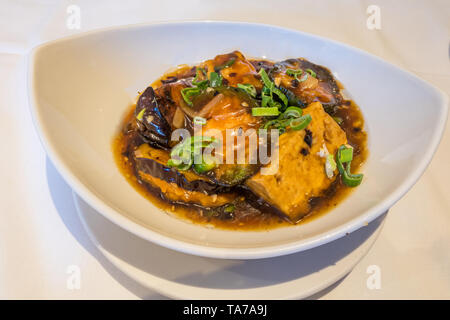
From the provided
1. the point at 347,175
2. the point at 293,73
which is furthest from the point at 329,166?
the point at 293,73

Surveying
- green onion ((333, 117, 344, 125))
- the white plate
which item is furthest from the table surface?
green onion ((333, 117, 344, 125))

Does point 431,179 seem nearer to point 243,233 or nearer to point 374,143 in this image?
point 374,143

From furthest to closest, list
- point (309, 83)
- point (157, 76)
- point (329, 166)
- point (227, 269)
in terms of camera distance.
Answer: point (157, 76), point (309, 83), point (329, 166), point (227, 269)

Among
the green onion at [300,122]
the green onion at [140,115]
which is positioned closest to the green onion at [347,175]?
the green onion at [300,122]

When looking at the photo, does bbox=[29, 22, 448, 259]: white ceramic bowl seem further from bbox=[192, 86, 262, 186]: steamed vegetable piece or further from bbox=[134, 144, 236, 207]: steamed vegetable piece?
bbox=[192, 86, 262, 186]: steamed vegetable piece

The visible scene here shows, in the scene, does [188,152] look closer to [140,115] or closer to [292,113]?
[140,115]

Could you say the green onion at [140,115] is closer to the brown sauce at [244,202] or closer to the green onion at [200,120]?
the brown sauce at [244,202]
